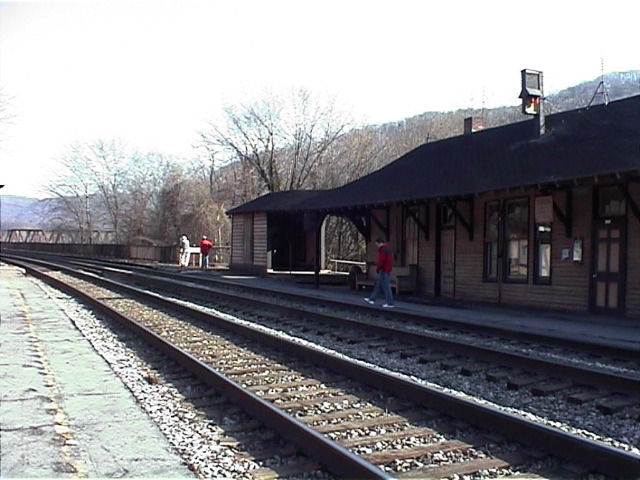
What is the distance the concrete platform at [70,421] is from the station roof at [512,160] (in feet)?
32.6

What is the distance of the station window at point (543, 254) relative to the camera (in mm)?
15688

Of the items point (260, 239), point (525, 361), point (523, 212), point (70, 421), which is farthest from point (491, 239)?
point (260, 239)

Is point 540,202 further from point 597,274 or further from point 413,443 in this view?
point 413,443

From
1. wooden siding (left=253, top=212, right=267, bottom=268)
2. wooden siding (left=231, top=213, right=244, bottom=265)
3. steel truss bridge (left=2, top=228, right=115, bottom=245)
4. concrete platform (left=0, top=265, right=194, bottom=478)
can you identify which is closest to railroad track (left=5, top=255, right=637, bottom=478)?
concrete platform (left=0, top=265, right=194, bottom=478)

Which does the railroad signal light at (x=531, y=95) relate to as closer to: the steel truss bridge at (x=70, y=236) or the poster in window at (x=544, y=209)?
the poster in window at (x=544, y=209)

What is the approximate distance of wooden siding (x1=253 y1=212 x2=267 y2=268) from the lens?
29.9 metres

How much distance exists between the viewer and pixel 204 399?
275 inches

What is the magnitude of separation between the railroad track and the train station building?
25.8 feet

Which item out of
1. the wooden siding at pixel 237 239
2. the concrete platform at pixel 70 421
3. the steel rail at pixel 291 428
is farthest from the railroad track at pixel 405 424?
the wooden siding at pixel 237 239

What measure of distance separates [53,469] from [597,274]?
1267cm

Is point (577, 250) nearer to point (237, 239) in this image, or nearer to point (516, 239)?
point (516, 239)

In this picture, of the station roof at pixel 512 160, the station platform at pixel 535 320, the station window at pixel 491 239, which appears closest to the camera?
the station platform at pixel 535 320

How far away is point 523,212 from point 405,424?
1189 cm

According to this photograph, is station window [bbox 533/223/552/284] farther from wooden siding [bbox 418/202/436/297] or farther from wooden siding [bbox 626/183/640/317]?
wooden siding [bbox 418/202/436/297]
